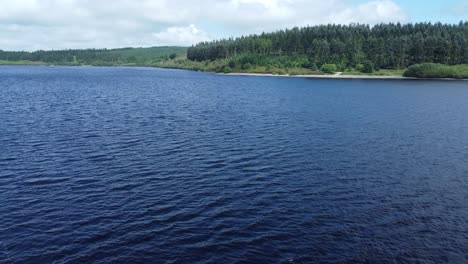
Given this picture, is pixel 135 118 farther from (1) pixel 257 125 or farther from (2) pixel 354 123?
(2) pixel 354 123

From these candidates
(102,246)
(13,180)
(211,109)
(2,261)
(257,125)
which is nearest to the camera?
(2,261)

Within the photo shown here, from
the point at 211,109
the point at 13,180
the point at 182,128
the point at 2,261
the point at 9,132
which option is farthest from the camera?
the point at 211,109

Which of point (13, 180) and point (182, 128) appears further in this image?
point (182, 128)

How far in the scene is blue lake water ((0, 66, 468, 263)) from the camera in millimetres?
32594

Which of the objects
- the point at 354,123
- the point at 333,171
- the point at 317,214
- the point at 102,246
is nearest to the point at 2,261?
the point at 102,246

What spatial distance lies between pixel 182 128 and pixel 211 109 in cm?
3177

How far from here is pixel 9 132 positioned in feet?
241

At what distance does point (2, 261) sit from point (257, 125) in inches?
2506

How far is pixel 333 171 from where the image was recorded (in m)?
54.6

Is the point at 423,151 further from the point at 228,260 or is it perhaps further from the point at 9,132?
the point at 9,132

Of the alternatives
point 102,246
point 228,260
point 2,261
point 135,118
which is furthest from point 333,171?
point 135,118

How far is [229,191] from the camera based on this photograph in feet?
150

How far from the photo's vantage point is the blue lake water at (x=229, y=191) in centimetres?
3259

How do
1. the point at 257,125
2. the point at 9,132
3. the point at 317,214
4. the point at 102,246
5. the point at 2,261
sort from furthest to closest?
the point at 257,125 → the point at 9,132 → the point at 317,214 → the point at 102,246 → the point at 2,261
